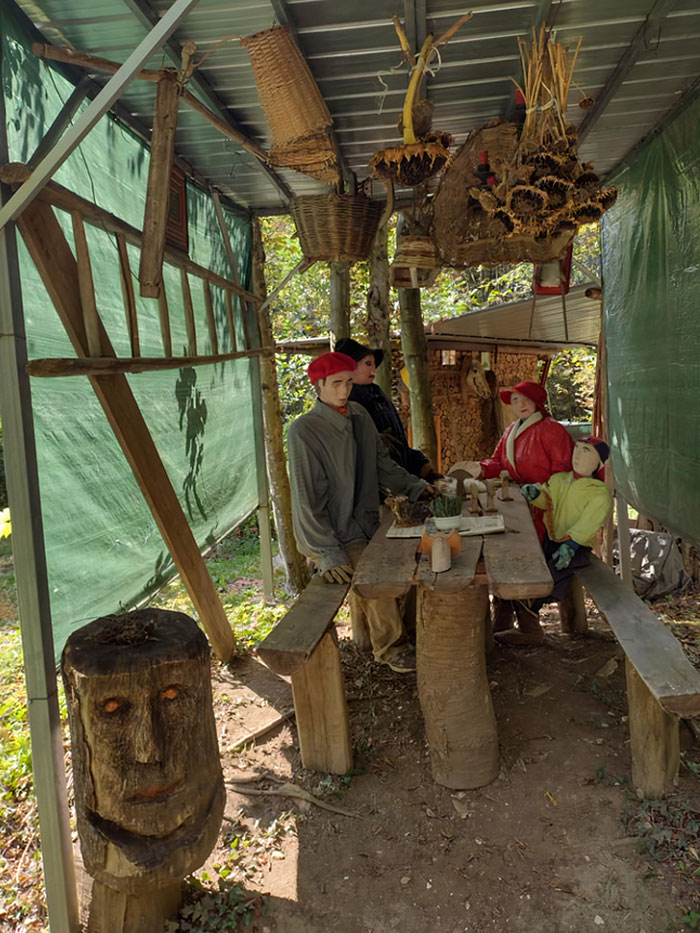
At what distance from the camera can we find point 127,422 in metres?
3.50

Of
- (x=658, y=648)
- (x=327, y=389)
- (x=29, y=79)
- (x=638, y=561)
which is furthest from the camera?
(x=638, y=561)

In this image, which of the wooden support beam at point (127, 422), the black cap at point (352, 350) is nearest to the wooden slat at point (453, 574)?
the wooden support beam at point (127, 422)

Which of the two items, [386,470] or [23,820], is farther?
[386,470]

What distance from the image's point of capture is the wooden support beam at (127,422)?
2.86m

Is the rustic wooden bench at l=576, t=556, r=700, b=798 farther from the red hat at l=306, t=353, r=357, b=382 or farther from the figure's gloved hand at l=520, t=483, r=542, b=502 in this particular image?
the red hat at l=306, t=353, r=357, b=382

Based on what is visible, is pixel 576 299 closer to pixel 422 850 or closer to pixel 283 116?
pixel 283 116

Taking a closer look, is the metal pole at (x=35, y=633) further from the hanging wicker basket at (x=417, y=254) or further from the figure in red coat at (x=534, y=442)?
the figure in red coat at (x=534, y=442)

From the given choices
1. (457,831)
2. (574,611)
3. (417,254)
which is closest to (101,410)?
(417,254)

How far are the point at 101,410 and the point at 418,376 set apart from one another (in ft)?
13.2

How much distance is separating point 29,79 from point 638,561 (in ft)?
23.0

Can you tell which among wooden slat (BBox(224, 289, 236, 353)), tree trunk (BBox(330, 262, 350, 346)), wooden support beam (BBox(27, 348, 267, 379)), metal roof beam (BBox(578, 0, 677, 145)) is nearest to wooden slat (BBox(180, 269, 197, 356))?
wooden support beam (BBox(27, 348, 267, 379))

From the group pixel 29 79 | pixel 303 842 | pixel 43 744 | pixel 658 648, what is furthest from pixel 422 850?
pixel 29 79

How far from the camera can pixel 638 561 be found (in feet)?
24.1

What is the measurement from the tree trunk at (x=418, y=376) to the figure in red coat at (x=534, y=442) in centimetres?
163
